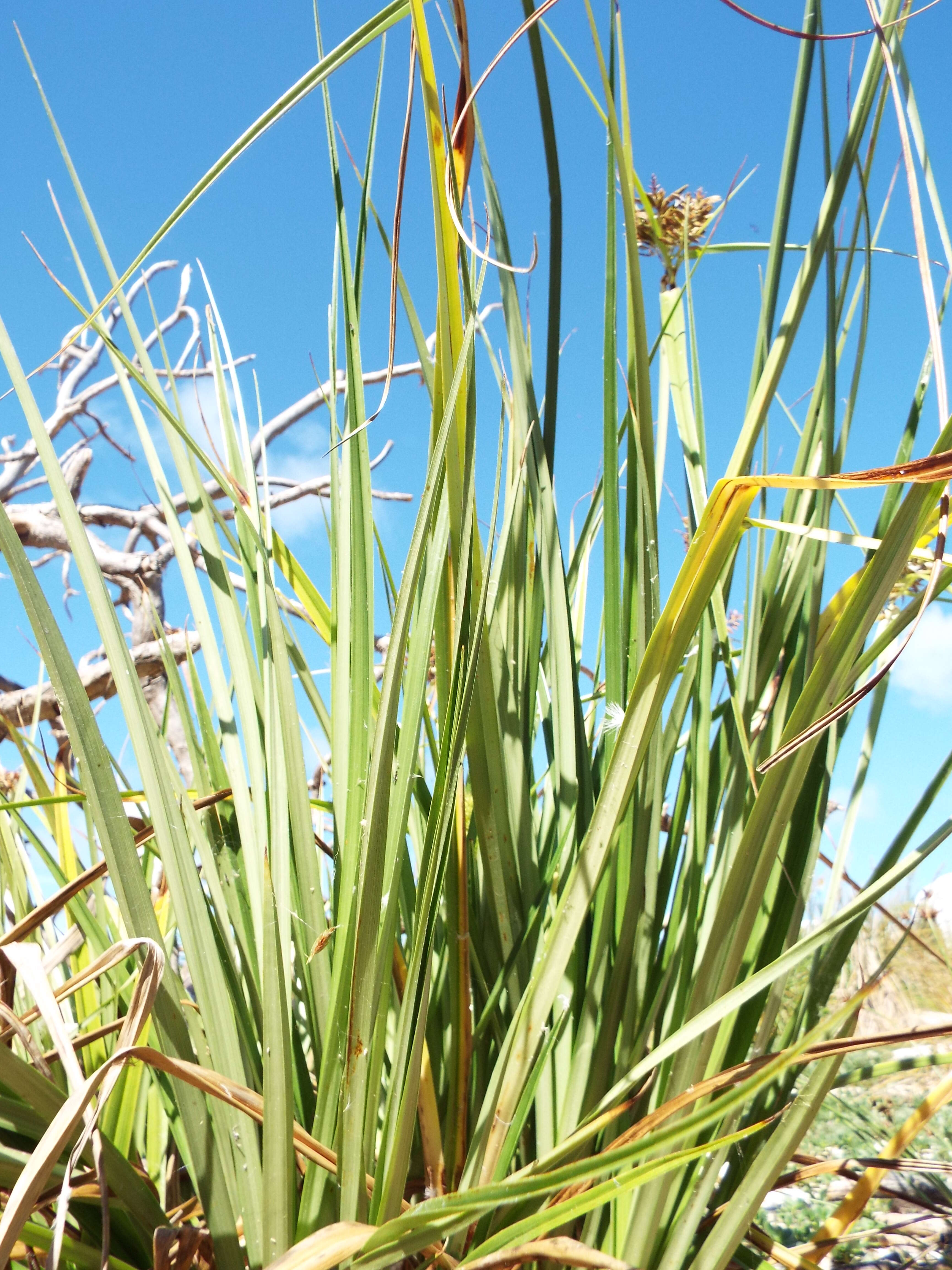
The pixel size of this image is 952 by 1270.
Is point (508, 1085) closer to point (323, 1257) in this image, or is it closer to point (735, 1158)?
point (323, 1257)

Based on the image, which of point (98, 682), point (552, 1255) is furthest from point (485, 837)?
point (98, 682)

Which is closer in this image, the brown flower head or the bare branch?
the brown flower head

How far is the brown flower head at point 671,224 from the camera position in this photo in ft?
1.83

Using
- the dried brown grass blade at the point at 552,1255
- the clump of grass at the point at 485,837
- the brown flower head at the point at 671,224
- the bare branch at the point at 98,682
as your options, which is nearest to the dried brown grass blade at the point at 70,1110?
the clump of grass at the point at 485,837

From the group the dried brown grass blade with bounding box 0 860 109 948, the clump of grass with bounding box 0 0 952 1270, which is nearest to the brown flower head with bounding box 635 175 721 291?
the clump of grass with bounding box 0 0 952 1270

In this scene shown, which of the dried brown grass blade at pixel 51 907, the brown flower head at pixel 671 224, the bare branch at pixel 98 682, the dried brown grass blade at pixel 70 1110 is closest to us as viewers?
the dried brown grass blade at pixel 70 1110

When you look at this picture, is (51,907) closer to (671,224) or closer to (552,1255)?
(552,1255)

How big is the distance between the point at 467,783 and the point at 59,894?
0.68 ft

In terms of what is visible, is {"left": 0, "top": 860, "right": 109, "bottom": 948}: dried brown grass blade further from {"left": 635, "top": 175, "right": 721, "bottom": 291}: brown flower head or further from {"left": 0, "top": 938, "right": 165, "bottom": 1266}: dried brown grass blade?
{"left": 635, "top": 175, "right": 721, "bottom": 291}: brown flower head

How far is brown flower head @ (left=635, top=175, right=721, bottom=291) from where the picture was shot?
1.83 feet

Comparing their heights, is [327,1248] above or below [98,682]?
above

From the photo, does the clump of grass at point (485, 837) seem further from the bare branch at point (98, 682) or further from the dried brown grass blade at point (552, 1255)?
the bare branch at point (98, 682)

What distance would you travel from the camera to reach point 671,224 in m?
0.59

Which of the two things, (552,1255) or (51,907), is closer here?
(552,1255)
